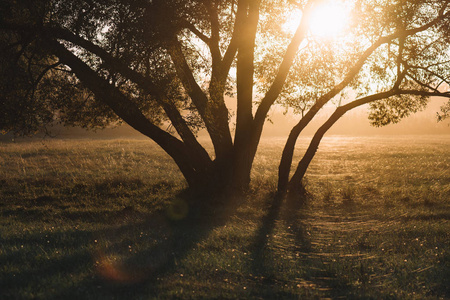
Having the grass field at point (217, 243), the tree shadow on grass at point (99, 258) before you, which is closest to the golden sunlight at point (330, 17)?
the grass field at point (217, 243)

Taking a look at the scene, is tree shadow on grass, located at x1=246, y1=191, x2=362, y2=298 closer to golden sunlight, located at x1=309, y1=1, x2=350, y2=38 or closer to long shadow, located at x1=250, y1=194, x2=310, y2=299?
long shadow, located at x1=250, y1=194, x2=310, y2=299

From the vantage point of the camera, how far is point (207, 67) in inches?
637

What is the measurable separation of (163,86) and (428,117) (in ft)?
426

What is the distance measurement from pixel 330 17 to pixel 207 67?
5205 millimetres

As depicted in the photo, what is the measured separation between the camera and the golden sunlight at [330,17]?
49.8 ft

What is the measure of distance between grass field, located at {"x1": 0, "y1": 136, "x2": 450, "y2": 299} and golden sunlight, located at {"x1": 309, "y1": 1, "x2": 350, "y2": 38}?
265 inches

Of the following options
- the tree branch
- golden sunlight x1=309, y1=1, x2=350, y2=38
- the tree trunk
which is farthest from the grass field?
golden sunlight x1=309, y1=1, x2=350, y2=38

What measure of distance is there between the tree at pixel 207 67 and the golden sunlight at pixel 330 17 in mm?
189

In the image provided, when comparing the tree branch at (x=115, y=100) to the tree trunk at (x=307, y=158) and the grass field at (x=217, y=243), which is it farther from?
the tree trunk at (x=307, y=158)

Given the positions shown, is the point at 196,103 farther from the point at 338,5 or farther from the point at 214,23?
the point at 338,5

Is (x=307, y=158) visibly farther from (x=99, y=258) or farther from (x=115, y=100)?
(x=99, y=258)

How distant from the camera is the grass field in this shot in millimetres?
6523

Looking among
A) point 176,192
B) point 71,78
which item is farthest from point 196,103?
point 71,78

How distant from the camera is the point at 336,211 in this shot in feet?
47.3
